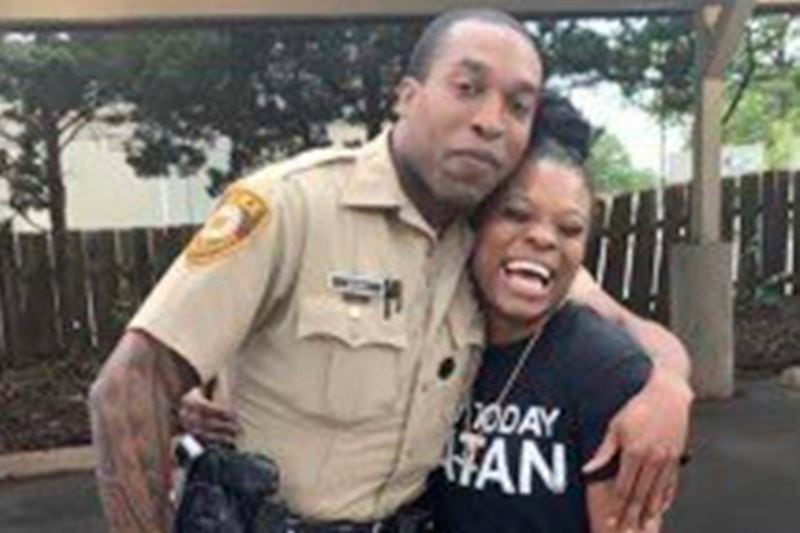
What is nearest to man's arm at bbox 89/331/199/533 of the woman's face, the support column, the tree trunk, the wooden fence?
the woman's face

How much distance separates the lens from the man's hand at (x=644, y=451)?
75.3 inches

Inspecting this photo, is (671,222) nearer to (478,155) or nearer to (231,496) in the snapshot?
(478,155)

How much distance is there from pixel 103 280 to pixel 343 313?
817cm

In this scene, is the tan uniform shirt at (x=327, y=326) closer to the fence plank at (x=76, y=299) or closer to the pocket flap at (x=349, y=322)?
the pocket flap at (x=349, y=322)

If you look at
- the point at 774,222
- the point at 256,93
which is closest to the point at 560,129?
the point at 256,93

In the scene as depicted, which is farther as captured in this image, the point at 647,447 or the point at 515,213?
the point at 515,213

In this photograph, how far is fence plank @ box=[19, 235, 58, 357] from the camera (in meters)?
9.64

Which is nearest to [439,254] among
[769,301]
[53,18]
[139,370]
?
[139,370]

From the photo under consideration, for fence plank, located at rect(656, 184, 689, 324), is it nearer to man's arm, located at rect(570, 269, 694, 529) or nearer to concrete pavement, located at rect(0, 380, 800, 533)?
concrete pavement, located at rect(0, 380, 800, 533)

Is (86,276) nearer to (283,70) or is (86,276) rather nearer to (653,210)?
(283,70)

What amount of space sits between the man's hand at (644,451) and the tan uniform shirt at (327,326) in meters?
0.27

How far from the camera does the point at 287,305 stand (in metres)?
1.92

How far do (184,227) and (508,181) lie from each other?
26.1 ft

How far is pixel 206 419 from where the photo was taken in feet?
6.71
